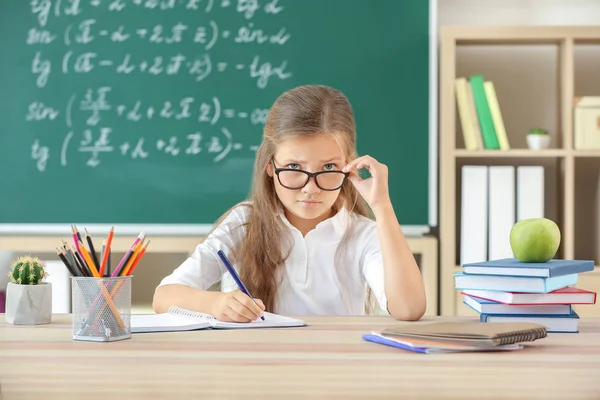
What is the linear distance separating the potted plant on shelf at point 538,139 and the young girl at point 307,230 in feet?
4.15

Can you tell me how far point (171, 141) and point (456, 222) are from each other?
A: 3.78 ft

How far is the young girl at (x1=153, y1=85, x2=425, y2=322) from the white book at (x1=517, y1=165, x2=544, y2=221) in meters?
1.15

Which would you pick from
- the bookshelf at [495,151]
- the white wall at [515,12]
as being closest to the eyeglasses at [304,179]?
the bookshelf at [495,151]

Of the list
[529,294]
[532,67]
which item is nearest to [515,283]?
[529,294]

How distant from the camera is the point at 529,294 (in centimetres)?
136

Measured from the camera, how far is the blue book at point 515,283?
4.43 ft

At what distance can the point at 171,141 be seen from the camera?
315cm

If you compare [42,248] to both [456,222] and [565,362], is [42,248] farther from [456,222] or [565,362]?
[565,362]

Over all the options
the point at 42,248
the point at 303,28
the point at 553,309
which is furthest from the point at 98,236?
the point at 553,309

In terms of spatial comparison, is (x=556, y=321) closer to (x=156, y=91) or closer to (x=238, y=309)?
(x=238, y=309)

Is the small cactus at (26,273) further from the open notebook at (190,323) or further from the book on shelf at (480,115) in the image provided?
the book on shelf at (480,115)

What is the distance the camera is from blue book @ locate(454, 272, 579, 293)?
4.43 ft

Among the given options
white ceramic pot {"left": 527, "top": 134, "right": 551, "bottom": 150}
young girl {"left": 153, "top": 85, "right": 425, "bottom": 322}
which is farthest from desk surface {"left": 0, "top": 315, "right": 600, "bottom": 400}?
white ceramic pot {"left": 527, "top": 134, "right": 551, "bottom": 150}

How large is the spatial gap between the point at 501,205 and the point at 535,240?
5.13 ft
